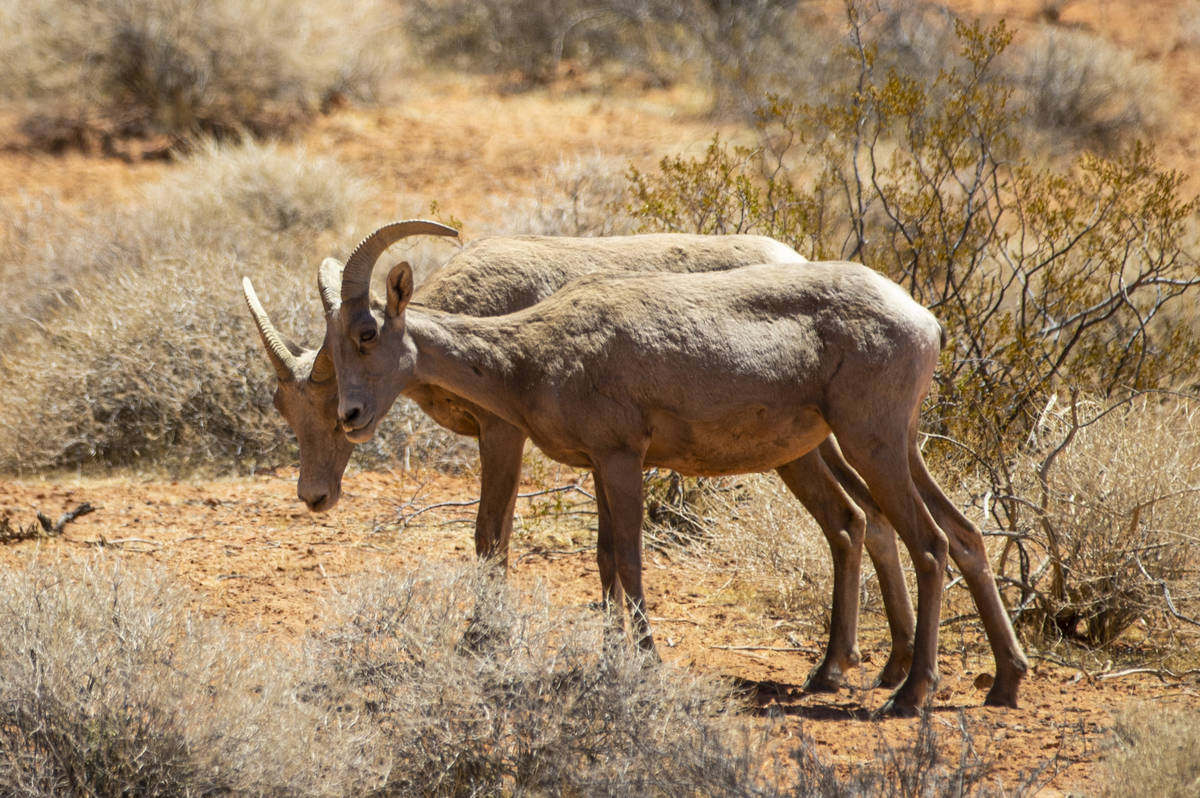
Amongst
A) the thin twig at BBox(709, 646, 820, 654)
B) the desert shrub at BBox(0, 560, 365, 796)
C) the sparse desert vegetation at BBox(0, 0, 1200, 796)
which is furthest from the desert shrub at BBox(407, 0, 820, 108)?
the desert shrub at BBox(0, 560, 365, 796)

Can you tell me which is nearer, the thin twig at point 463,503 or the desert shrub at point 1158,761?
the desert shrub at point 1158,761

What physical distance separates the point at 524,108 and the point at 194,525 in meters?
13.7

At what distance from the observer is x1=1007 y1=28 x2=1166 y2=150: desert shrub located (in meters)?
20.6

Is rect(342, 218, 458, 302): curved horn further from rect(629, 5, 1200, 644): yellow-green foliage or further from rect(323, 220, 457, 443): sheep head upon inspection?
rect(629, 5, 1200, 644): yellow-green foliage

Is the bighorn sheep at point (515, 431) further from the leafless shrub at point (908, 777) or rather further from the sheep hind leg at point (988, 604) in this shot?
the leafless shrub at point (908, 777)

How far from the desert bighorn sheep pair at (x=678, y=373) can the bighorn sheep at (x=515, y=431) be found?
15.9 inches

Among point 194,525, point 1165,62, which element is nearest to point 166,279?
point 194,525

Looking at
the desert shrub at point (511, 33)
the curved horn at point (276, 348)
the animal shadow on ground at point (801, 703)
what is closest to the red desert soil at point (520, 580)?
the animal shadow on ground at point (801, 703)

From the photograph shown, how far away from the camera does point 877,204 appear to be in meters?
15.0

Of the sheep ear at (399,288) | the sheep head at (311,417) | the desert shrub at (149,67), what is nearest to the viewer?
the sheep ear at (399,288)

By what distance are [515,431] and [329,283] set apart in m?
1.19

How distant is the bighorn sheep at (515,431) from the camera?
255 inches

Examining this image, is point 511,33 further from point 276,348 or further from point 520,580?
point 276,348

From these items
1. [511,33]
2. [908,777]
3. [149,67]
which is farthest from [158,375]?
[511,33]
